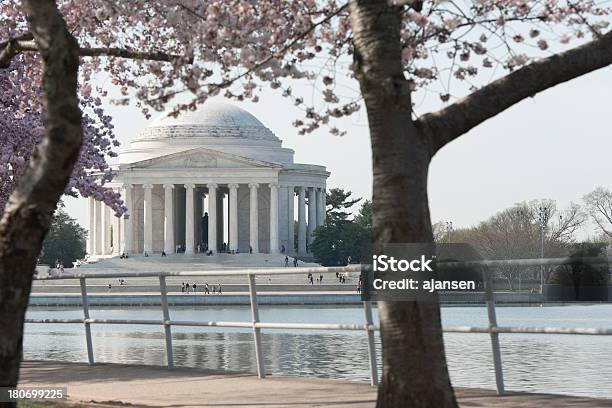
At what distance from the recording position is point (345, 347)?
89.6ft

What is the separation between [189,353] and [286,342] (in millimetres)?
4580

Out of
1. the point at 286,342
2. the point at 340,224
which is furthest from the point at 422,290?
the point at 340,224

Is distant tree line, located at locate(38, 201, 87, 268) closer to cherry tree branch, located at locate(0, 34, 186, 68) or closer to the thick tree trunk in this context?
cherry tree branch, located at locate(0, 34, 186, 68)

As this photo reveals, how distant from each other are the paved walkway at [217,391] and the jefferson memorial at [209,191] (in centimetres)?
13367

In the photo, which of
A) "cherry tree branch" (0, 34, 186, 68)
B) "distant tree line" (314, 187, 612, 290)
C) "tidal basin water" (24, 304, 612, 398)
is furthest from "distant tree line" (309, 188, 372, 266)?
"cherry tree branch" (0, 34, 186, 68)

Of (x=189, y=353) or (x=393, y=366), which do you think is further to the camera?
(x=189, y=353)

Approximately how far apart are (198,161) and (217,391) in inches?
5406

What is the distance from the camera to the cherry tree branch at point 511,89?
10023 millimetres

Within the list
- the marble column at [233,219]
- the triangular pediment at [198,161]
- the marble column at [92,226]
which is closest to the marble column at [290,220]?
the marble column at [233,219]

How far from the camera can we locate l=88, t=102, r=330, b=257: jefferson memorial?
149625 mm

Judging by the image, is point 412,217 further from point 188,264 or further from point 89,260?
point 89,260

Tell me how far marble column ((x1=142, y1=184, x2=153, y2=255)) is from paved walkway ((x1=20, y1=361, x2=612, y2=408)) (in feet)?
446

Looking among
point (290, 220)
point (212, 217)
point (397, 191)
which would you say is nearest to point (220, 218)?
point (290, 220)

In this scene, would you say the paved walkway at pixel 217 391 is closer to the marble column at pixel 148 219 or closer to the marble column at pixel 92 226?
the marble column at pixel 148 219
